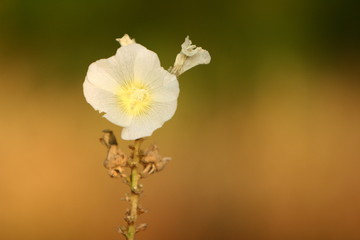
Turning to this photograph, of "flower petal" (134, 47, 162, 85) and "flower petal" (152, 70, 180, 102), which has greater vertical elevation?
"flower petal" (134, 47, 162, 85)

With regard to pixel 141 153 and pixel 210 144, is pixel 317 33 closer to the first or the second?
pixel 210 144

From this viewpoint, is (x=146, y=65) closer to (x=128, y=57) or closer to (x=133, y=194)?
(x=128, y=57)

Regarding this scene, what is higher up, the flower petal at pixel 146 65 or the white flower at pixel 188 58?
the white flower at pixel 188 58

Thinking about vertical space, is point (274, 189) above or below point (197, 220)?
above

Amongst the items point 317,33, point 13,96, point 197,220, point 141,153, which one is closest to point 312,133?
point 317,33

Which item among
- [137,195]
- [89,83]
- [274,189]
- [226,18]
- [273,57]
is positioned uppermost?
[226,18]
